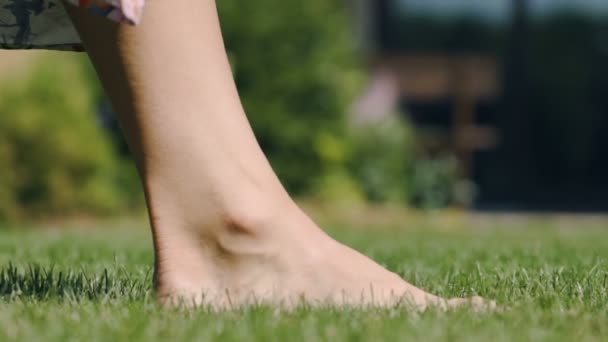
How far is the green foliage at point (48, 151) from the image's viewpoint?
7.86 meters

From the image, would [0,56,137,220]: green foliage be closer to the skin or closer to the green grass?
the green grass

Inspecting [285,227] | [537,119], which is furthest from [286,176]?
[285,227]

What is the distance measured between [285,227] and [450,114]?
31.8 ft

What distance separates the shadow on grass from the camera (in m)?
2.36

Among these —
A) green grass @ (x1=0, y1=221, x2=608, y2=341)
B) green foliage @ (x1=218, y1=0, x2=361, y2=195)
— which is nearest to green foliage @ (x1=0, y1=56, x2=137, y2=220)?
green foliage @ (x1=218, y1=0, x2=361, y2=195)

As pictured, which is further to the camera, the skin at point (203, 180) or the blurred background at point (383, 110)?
the blurred background at point (383, 110)

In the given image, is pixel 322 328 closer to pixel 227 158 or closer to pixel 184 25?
pixel 227 158

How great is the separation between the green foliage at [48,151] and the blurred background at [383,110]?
0.01 metres

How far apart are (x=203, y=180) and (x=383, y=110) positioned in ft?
30.0

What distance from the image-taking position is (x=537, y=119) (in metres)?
12.1

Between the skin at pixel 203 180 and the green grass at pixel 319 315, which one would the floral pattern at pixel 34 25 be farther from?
the green grass at pixel 319 315

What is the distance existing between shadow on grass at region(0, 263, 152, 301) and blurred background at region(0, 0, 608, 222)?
524 centimetres

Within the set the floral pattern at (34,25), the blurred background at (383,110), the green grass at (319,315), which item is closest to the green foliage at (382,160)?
the blurred background at (383,110)

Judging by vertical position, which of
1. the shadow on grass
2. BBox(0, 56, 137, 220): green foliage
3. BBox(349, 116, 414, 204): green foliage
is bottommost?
BBox(349, 116, 414, 204): green foliage
